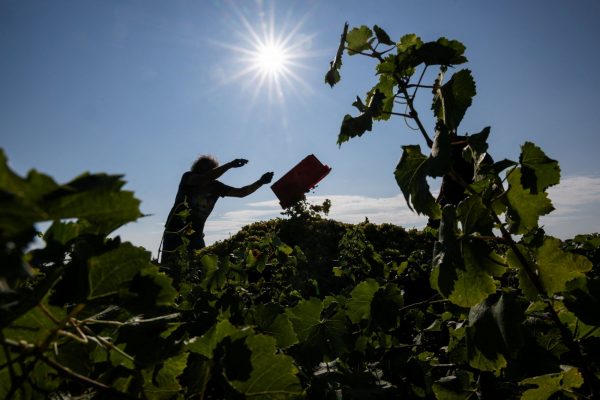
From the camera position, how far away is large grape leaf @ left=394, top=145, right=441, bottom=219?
4.44 feet

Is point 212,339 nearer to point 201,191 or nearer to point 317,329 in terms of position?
point 317,329

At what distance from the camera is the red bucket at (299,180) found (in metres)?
5.66

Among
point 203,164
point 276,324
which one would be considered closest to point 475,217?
point 276,324

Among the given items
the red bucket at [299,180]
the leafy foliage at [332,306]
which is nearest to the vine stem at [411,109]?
the leafy foliage at [332,306]

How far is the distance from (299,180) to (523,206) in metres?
4.54

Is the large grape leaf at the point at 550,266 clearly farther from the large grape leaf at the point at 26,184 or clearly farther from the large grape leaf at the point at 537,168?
the large grape leaf at the point at 26,184

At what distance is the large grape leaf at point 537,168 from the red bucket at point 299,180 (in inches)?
172

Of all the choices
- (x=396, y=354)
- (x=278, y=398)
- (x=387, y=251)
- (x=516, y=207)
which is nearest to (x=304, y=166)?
(x=387, y=251)

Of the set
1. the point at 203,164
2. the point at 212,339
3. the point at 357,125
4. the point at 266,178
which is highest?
the point at 203,164

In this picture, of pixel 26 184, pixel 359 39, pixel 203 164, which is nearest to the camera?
pixel 26 184

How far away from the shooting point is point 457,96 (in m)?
1.40

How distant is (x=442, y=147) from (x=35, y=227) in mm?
1109

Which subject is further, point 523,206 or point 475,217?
point 523,206

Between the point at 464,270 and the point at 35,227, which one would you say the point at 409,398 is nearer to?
the point at 464,270
